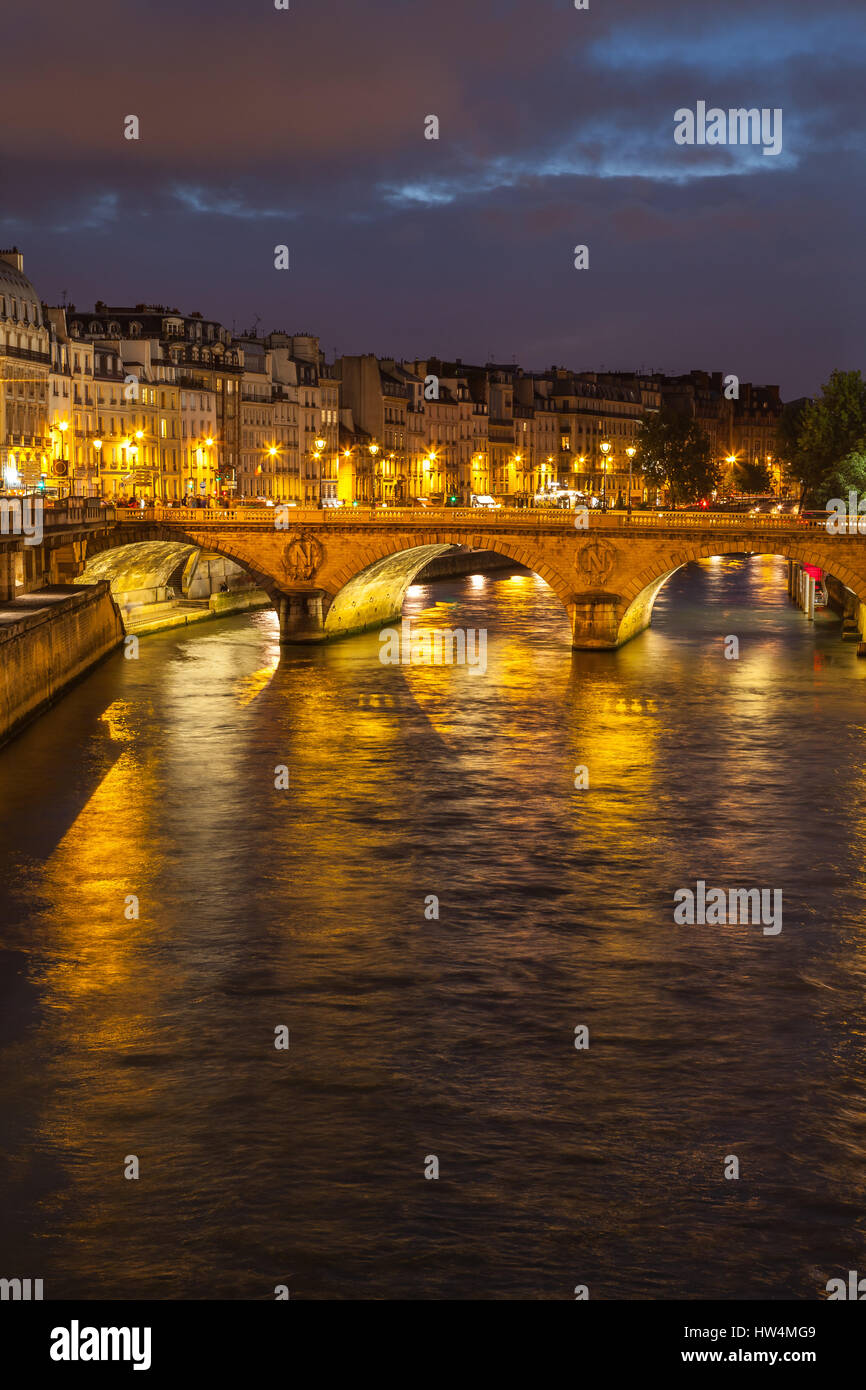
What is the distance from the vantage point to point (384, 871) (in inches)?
1341

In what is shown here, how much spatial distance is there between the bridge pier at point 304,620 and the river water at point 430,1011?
21031 mm

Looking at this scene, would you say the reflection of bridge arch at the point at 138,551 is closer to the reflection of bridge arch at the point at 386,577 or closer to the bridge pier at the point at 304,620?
the bridge pier at the point at 304,620

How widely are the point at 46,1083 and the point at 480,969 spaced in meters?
7.25

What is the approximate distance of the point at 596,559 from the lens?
68.1 m

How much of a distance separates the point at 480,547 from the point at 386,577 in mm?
9710

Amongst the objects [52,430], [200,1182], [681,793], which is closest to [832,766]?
[681,793]

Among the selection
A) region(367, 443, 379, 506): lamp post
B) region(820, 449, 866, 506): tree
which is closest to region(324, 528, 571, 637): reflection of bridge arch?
region(820, 449, 866, 506): tree

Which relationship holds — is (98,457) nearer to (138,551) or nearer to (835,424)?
(138,551)

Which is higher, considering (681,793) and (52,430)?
(52,430)

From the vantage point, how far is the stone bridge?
66.7m

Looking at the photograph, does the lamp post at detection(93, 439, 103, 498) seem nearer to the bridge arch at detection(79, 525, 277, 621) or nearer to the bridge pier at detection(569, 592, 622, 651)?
the bridge arch at detection(79, 525, 277, 621)

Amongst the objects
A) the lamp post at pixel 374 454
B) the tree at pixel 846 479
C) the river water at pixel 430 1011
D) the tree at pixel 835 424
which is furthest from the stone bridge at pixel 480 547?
the lamp post at pixel 374 454

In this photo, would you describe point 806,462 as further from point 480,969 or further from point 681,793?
point 480,969

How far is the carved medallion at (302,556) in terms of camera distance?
72562 millimetres
